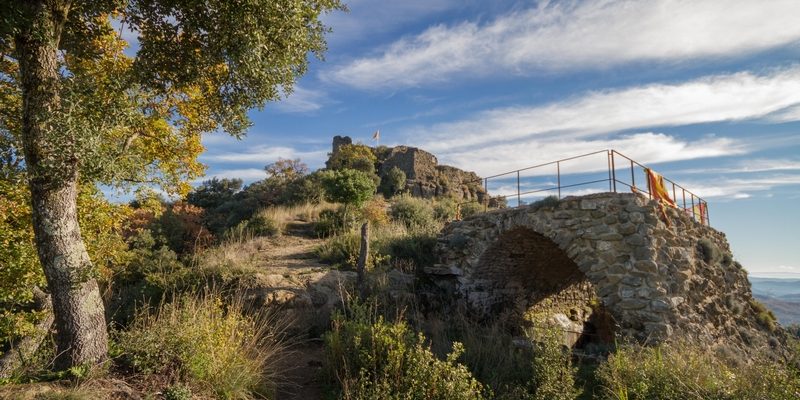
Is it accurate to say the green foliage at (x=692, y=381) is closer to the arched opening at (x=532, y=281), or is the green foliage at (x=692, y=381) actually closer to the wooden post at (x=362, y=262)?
the arched opening at (x=532, y=281)

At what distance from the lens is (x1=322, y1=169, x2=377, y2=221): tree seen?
1781 centimetres

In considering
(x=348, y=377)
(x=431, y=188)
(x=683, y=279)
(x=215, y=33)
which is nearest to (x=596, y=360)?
(x=683, y=279)

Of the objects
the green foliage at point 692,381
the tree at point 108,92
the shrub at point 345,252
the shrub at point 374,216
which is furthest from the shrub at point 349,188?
the green foliage at point 692,381

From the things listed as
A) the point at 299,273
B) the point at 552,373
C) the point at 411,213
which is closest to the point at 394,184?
the point at 411,213

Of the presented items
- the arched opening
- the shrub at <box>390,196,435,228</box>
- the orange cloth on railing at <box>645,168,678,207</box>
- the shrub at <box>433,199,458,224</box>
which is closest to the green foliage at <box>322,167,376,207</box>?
the shrub at <box>390,196,435,228</box>

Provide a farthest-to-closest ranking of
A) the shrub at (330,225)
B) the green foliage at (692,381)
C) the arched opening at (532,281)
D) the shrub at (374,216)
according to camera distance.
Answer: the shrub at (374,216)
the shrub at (330,225)
the arched opening at (532,281)
the green foliage at (692,381)

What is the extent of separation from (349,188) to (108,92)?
1230cm

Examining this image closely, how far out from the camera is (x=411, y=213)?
776 inches

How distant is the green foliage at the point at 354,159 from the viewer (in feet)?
102

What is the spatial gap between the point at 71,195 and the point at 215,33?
2.73 meters

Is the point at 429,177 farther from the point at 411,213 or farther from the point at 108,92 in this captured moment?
the point at 108,92

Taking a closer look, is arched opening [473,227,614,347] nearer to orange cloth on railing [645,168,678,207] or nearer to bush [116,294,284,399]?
orange cloth on railing [645,168,678,207]

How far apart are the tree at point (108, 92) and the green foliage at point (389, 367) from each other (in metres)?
3.06

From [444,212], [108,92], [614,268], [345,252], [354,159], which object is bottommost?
[614,268]
